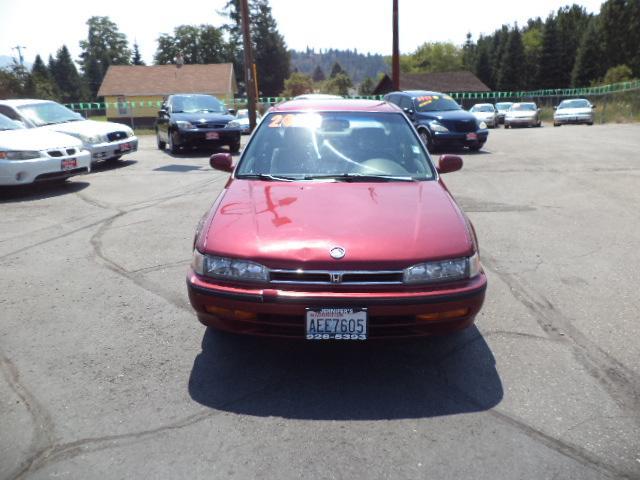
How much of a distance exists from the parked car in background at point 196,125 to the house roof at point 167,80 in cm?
4364

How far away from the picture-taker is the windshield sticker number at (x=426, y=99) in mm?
14769

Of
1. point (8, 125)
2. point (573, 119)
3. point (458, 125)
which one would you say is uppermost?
point (8, 125)

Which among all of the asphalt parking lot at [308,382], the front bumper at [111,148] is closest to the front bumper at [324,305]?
the asphalt parking lot at [308,382]

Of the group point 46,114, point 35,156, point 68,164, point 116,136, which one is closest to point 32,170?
point 35,156

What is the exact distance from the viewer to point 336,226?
10.3 ft

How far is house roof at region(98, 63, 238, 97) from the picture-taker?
2232 inches

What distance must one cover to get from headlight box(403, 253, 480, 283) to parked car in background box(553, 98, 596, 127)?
2632cm

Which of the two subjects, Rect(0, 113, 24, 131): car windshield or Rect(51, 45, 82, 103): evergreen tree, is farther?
Rect(51, 45, 82, 103): evergreen tree

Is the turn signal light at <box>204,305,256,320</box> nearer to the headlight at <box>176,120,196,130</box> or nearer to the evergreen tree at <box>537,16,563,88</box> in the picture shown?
the headlight at <box>176,120,196,130</box>

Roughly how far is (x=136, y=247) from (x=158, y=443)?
142 inches

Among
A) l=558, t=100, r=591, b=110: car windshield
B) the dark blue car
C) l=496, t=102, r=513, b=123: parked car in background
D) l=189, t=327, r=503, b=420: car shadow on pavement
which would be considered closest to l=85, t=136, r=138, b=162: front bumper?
the dark blue car

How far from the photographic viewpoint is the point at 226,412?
2834 millimetres

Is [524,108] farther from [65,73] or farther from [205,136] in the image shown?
[65,73]

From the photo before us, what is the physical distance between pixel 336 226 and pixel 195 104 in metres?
13.0
